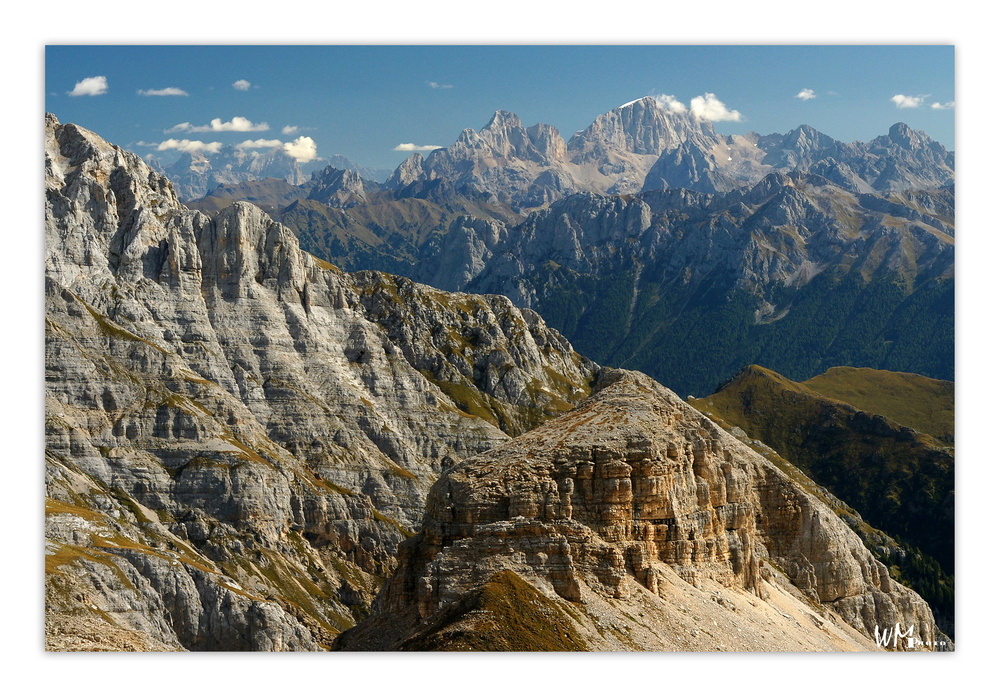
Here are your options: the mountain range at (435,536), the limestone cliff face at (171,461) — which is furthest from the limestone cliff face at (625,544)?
the limestone cliff face at (171,461)

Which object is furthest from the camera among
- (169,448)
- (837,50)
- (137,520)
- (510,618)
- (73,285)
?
(73,285)

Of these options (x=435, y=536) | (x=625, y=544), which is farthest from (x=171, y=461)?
(x=625, y=544)

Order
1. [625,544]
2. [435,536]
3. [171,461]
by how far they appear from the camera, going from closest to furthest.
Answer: [435,536]
[625,544]
[171,461]

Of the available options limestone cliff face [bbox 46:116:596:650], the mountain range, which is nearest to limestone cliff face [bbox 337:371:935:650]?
the mountain range

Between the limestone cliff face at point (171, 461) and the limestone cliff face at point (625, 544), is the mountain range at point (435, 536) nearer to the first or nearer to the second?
the limestone cliff face at point (625, 544)

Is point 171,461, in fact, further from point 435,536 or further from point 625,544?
point 625,544

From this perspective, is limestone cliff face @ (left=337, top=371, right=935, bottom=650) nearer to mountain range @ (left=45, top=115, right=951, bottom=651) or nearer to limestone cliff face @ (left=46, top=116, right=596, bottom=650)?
mountain range @ (left=45, top=115, right=951, bottom=651)

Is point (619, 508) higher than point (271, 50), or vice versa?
point (271, 50)

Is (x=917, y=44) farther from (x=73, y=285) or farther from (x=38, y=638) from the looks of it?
(x=73, y=285)

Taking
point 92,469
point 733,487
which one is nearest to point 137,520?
point 92,469
